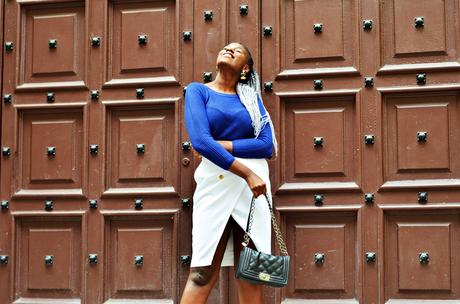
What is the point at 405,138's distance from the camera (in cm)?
475

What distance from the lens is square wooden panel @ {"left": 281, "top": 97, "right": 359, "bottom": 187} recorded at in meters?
4.80

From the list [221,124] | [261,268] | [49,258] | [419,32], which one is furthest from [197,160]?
[419,32]

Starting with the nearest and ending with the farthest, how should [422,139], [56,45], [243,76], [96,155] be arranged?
1. [243,76]
2. [422,139]
3. [96,155]
4. [56,45]

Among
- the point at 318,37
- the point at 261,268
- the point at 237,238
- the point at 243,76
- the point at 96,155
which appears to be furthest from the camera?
the point at 96,155

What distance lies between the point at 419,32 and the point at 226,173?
4.77ft

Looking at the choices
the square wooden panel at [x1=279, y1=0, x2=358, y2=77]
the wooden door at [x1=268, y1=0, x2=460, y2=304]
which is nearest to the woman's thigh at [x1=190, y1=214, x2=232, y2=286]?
the wooden door at [x1=268, y1=0, x2=460, y2=304]

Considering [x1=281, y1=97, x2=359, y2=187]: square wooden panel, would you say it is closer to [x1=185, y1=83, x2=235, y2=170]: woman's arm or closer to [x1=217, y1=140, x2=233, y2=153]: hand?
[x1=217, y1=140, x2=233, y2=153]: hand

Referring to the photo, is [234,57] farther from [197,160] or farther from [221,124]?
[197,160]

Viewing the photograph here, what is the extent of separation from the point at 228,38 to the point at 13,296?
81.5 inches

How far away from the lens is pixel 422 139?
4723 mm

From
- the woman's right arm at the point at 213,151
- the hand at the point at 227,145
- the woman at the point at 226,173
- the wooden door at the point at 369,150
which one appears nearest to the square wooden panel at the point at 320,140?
the wooden door at the point at 369,150

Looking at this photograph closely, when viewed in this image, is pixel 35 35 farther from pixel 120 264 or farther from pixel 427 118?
pixel 427 118

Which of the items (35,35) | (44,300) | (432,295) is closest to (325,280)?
(432,295)

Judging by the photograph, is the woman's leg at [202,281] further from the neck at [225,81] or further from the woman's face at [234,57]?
the woman's face at [234,57]
